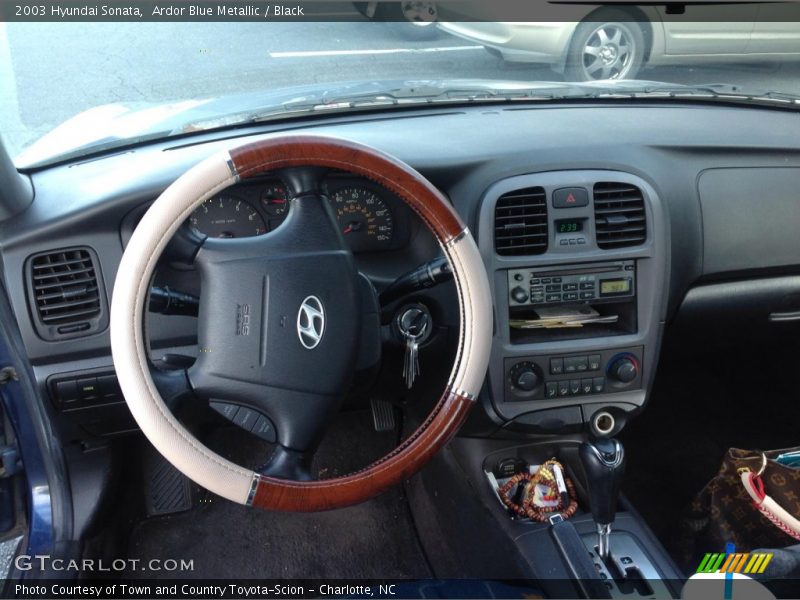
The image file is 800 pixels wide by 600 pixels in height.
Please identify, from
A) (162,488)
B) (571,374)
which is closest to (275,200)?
(571,374)

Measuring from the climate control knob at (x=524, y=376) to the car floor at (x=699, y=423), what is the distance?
3.00 ft

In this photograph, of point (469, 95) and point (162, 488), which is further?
point (162, 488)

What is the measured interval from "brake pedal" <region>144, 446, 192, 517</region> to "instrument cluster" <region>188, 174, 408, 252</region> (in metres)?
1.00

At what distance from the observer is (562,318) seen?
1.88 m

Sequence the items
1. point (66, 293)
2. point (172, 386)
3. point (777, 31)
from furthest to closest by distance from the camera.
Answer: point (777, 31)
point (66, 293)
point (172, 386)

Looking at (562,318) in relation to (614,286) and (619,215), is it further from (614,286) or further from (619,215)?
(619,215)

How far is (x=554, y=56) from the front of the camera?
326 centimetres

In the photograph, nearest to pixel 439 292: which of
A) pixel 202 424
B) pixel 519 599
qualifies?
pixel 519 599

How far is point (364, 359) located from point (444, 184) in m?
0.57

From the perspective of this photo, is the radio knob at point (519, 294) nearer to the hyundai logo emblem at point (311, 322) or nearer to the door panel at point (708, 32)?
the hyundai logo emblem at point (311, 322)

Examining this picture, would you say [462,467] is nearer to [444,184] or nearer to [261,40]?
[444,184]

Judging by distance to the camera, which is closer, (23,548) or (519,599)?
(519,599)

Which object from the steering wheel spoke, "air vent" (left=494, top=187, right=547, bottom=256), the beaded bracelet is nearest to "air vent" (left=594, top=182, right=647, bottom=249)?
"air vent" (left=494, top=187, right=547, bottom=256)

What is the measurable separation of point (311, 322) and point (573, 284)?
0.78m
